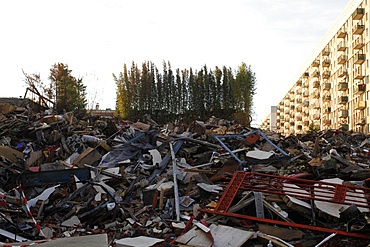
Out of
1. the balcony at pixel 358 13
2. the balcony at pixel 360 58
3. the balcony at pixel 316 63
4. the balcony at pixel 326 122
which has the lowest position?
the balcony at pixel 326 122

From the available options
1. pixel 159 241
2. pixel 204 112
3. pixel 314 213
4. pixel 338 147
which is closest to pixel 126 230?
pixel 159 241

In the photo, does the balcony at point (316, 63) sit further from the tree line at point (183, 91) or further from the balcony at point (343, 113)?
the tree line at point (183, 91)

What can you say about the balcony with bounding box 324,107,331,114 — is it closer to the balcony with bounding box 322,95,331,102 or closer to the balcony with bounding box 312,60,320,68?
the balcony with bounding box 322,95,331,102

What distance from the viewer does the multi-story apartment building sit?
43.1 m

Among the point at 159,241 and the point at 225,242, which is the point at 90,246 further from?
the point at 225,242

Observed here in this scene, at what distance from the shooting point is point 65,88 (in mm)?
26141

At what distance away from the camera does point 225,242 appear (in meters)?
4.96

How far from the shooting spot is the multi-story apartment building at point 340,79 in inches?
1697

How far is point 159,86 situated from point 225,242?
32.8 metres

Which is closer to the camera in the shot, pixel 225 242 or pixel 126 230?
pixel 225 242

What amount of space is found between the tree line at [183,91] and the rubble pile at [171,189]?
2463cm

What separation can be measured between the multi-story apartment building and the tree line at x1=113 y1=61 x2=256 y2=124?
5166 millimetres

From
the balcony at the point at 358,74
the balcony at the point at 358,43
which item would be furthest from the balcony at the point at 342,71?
the balcony at the point at 358,43

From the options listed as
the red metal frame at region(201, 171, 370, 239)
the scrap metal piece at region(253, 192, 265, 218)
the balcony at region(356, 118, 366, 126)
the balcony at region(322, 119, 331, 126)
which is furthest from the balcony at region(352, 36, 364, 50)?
the scrap metal piece at region(253, 192, 265, 218)
